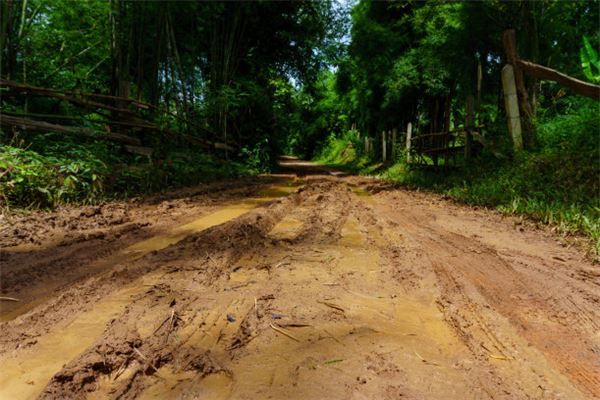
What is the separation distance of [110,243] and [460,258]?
2819mm

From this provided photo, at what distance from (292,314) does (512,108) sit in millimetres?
6253

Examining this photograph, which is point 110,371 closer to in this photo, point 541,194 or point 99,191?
point 99,191

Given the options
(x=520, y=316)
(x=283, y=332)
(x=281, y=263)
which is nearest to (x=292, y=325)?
(x=283, y=332)

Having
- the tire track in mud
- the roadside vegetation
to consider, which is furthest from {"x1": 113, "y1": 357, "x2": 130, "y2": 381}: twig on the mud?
the roadside vegetation

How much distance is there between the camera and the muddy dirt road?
1.38m

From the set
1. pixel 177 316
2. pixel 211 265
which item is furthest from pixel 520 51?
pixel 177 316

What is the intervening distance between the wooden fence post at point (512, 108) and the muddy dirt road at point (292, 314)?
10.9 feet

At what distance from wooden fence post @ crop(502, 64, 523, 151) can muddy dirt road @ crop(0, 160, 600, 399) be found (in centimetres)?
333

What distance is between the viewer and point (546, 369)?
150 centimetres

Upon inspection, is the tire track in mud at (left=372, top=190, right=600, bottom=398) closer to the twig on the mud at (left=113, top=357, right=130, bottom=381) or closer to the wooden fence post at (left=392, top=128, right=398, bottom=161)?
the twig on the mud at (left=113, top=357, right=130, bottom=381)

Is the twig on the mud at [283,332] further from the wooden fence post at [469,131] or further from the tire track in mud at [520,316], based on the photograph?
the wooden fence post at [469,131]

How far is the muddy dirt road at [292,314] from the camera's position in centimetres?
138

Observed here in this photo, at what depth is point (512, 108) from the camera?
6.51m

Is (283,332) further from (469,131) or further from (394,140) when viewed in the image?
(394,140)
